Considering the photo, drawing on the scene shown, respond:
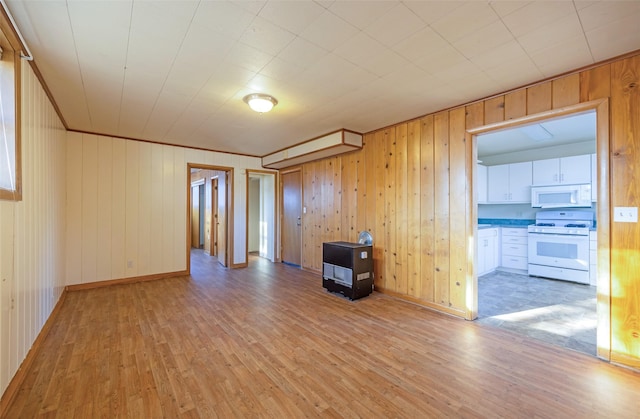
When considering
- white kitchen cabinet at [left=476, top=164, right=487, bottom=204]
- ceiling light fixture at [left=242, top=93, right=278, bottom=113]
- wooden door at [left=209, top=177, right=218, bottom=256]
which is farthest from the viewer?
wooden door at [left=209, top=177, right=218, bottom=256]

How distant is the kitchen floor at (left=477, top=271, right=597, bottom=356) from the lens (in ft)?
8.29

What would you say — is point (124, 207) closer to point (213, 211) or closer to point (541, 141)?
point (213, 211)

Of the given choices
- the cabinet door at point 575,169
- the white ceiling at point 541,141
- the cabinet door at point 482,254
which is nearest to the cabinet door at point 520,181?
the white ceiling at point 541,141

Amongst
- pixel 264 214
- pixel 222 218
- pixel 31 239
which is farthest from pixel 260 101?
pixel 264 214

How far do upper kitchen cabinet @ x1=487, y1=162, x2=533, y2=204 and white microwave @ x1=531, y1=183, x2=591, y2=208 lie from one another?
183 mm

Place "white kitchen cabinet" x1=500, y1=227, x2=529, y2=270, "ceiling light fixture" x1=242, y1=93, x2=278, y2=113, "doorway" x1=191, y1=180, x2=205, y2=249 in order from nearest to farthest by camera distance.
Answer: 1. "ceiling light fixture" x1=242, y1=93, x2=278, y2=113
2. "white kitchen cabinet" x1=500, y1=227, x2=529, y2=270
3. "doorway" x1=191, y1=180, x2=205, y2=249

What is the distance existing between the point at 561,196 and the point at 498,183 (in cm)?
105

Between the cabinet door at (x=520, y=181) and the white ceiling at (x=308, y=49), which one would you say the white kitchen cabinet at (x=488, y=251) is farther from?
the white ceiling at (x=308, y=49)

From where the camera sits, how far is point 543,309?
10.4 ft

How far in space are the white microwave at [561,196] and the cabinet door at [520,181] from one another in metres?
0.14

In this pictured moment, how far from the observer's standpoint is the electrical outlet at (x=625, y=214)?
202 centimetres

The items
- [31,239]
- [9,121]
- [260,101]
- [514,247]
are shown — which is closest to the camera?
[9,121]

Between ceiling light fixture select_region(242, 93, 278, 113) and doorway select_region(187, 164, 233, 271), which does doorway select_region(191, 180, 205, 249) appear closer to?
doorway select_region(187, 164, 233, 271)

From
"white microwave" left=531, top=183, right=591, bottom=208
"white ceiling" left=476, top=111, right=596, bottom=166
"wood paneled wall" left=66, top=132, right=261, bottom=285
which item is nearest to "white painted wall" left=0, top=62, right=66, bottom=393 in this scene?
"wood paneled wall" left=66, top=132, right=261, bottom=285
